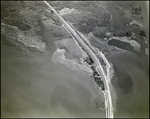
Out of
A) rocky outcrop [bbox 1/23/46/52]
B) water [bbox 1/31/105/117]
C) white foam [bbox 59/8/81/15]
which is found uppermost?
white foam [bbox 59/8/81/15]

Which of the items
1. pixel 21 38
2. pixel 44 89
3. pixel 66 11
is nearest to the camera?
pixel 44 89

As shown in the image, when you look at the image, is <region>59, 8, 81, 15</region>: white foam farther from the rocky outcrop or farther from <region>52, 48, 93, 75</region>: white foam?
<region>52, 48, 93, 75</region>: white foam

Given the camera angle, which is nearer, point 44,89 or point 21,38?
point 44,89

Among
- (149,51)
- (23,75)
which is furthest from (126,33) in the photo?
(23,75)

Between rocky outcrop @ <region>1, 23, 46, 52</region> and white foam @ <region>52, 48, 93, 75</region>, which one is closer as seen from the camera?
white foam @ <region>52, 48, 93, 75</region>

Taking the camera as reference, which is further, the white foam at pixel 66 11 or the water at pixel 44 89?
the white foam at pixel 66 11

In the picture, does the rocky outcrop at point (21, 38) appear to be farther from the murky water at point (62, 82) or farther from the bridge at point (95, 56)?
the bridge at point (95, 56)

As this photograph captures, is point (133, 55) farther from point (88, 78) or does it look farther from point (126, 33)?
point (88, 78)

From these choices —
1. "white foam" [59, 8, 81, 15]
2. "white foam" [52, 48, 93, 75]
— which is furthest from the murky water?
"white foam" [59, 8, 81, 15]

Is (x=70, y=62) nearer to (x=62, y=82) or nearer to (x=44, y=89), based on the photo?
(x=62, y=82)

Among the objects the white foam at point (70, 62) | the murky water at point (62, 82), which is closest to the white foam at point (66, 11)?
the murky water at point (62, 82)

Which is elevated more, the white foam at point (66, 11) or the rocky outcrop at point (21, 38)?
the white foam at point (66, 11)

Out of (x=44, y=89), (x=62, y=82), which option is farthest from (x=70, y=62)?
(x=44, y=89)
